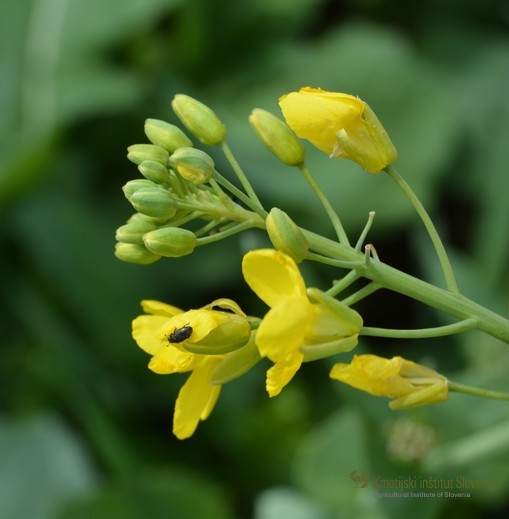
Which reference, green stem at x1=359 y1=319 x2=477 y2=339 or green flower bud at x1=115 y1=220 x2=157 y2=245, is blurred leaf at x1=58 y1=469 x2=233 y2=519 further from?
green stem at x1=359 y1=319 x2=477 y2=339

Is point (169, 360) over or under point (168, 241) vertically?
under

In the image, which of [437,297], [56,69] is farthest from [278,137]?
[56,69]

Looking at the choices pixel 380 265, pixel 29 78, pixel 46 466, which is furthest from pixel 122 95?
pixel 380 265

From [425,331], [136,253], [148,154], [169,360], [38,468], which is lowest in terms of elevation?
[38,468]

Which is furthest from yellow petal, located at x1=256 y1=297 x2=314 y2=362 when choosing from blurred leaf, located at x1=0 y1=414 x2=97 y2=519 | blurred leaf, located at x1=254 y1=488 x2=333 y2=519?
blurred leaf, located at x1=0 y1=414 x2=97 y2=519

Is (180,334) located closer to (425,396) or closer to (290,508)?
(425,396)

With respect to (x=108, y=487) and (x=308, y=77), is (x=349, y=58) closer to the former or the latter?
(x=308, y=77)

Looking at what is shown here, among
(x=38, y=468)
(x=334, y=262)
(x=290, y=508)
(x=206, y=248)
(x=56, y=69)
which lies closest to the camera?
(x=334, y=262)
